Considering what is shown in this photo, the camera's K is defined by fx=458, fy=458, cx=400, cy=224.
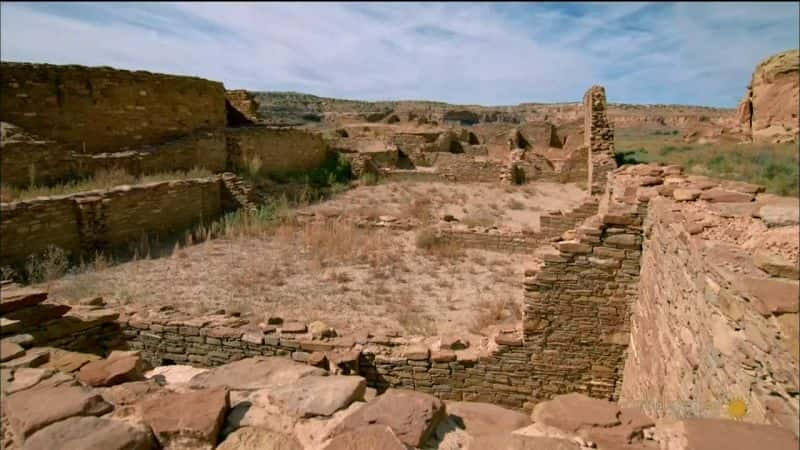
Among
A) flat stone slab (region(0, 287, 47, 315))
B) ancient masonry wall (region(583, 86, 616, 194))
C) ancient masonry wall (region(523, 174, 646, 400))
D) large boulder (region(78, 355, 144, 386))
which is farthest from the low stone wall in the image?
ancient masonry wall (region(583, 86, 616, 194))

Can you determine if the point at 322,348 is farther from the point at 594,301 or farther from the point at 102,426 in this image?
the point at 594,301

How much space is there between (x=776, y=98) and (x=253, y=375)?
1258 cm

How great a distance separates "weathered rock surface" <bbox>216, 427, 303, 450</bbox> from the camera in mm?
2125

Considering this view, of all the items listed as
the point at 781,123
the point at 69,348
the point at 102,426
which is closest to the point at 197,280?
the point at 69,348

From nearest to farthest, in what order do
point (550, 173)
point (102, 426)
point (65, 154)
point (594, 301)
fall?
point (102, 426), point (594, 301), point (65, 154), point (550, 173)

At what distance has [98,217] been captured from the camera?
8625 mm

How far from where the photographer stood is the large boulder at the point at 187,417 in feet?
7.02

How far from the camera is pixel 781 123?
10438 millimetres

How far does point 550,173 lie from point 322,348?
49.9 feet

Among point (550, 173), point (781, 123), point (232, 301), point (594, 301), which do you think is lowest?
point (232, 301)

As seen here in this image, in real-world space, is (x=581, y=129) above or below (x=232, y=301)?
above

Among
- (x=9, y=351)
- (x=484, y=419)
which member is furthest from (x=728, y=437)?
(x=9, y=351)

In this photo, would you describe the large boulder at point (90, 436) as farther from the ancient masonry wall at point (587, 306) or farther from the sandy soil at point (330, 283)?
the ancient masonry wall at point (587, 306)

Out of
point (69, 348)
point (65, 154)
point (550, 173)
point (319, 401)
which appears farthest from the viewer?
point (550, 173)
